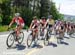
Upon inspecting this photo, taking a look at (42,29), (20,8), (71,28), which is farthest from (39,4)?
(42,29)

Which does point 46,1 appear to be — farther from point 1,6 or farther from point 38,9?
point 1,6

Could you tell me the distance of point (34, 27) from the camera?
18.4 meters

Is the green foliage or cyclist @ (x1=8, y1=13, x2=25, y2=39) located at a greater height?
cyclist @ (x1=8, y1=13, x2=25, y2=39)

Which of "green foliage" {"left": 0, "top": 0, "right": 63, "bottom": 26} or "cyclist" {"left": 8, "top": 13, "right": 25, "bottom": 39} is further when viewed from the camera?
"green foliage" {"left": 0, "top": 0, "right": 63, "bottom": 26}

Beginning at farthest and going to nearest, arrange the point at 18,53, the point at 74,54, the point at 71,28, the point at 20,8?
the point at 20,8 < the point at 71,28 < the point at 74,54 < the point at 18,53

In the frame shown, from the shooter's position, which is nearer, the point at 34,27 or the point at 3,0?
the point at 34,27

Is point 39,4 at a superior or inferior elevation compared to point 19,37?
inferior

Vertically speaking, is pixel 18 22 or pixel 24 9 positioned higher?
pixel 18 22

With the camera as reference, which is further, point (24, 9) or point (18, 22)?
point (24, 9)

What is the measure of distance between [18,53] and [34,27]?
142 inches

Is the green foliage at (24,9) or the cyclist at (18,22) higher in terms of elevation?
the cyclist at (18,22)

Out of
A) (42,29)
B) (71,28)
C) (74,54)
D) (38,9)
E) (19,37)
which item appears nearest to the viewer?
(74,54)

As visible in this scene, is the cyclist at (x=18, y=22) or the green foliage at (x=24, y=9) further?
the green foliage at (x=24, y=9)

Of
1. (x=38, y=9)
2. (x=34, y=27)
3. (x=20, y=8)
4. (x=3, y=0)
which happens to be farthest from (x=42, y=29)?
(x=38, y=9)
